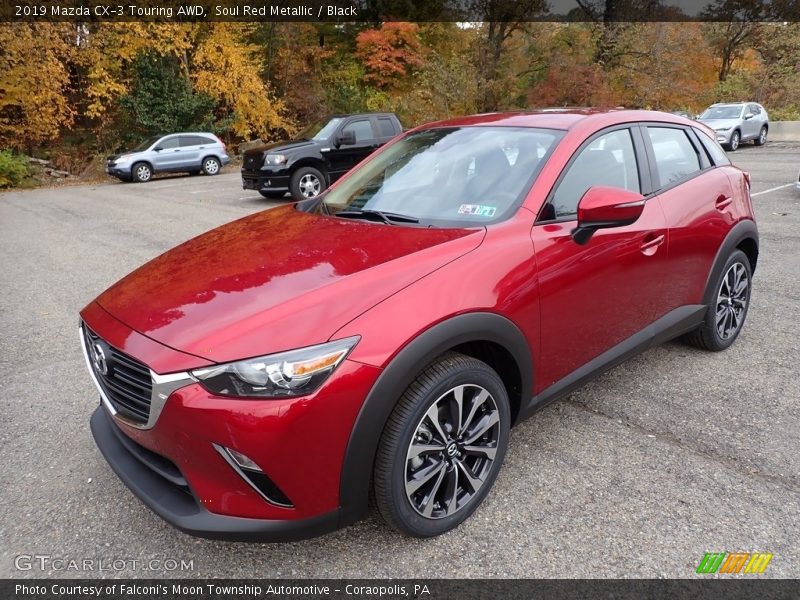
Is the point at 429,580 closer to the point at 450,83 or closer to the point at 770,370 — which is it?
the point at 770,370

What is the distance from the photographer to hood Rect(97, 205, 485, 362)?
1.96 metres

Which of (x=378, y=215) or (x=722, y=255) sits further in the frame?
(x=722, y=255)

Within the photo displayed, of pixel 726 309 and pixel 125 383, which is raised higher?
pixel 125 383

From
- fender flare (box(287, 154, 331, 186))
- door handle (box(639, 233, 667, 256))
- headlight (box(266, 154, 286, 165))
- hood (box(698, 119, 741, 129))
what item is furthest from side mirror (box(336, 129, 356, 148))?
hood (box(698, 119, 741, 129))

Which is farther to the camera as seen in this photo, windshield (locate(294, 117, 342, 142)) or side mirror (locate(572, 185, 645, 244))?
windshield (locate(294, 117, 342, 142))

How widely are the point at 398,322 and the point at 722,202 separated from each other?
2.74 meters

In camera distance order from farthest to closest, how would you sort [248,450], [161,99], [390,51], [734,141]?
[390,51] → [161,99] → [734,141] → [248,450]

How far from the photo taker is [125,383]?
2.12 metres

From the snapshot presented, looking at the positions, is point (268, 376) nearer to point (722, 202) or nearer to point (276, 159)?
point (722, 202)

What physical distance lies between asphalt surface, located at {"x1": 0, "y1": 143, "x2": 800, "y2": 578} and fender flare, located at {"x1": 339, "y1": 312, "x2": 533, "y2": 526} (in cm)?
38

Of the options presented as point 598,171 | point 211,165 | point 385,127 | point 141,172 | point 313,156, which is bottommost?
point 141,172

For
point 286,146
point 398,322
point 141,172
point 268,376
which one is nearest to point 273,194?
point 286,146

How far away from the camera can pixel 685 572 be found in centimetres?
215

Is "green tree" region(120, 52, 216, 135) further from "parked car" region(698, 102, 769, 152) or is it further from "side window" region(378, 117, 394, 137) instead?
"parked car" region(698, 102, 769, 152)
